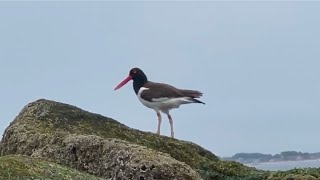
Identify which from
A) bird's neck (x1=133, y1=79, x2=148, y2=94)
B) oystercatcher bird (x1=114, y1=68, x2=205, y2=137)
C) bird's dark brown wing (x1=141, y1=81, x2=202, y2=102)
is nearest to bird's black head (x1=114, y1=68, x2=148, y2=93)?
bird's neck (x1=133, y1=79, x2=148, y2=94)

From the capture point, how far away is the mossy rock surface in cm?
1186

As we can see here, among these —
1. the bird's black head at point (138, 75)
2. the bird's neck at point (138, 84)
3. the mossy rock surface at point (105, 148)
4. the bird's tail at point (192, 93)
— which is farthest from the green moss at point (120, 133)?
the bird's black head at point (138, 75)

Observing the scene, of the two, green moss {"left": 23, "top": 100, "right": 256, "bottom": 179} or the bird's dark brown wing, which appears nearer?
green moss {"left": 23, "top": 100, "right": 256, "bottom": 179}

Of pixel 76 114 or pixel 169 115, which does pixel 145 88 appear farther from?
pixel 76 114

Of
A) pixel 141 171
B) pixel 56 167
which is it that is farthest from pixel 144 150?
pixel 56 167

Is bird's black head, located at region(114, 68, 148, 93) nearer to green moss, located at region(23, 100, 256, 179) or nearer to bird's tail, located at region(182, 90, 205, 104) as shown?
bird's tail, located at region(182, 90, 205, 104)

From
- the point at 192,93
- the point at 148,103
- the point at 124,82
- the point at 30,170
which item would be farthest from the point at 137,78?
the point at 30,170

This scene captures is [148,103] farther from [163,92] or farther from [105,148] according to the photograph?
[105,148]

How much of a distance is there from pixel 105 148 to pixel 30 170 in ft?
12.7

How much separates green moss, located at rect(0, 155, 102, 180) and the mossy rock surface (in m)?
2.24

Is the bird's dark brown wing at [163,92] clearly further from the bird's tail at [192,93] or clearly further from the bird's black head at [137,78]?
the bird's black head at [137,78]

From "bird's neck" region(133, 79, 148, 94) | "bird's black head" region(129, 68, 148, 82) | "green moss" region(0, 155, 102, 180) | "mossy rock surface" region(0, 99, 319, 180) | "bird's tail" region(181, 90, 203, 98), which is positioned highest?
"bird's black head" region(129, 68, 148, 82)

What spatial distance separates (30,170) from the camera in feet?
29.4

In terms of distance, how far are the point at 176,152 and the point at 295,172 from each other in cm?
279
